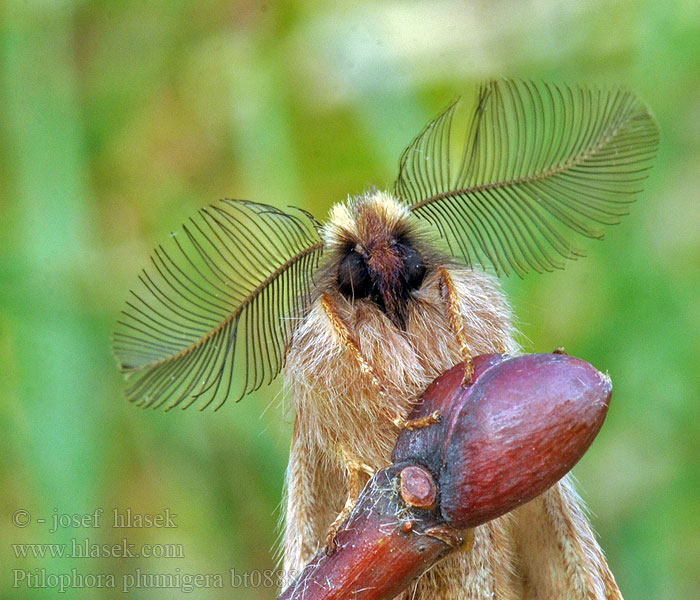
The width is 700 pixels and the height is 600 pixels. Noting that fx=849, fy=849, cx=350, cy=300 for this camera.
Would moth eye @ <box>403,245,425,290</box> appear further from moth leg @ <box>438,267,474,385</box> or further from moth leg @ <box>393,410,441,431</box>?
moth leg @ <box>393,410,441,431</box>

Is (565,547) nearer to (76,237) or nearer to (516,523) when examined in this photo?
(516,523)

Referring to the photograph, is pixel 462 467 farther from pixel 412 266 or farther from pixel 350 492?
pixel 412 266

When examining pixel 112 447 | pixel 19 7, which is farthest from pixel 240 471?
pixel 19 7

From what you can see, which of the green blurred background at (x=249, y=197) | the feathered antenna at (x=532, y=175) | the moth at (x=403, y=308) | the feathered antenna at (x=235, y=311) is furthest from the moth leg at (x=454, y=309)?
the green blurred background at (x=249, y=197)

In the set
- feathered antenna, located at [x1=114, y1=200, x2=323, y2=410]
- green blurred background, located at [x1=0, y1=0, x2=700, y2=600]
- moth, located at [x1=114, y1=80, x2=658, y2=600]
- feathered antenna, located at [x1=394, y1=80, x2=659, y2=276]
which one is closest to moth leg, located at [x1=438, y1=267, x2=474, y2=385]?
moth, located at [x1=114, y1=80, x2=658, y2=600]

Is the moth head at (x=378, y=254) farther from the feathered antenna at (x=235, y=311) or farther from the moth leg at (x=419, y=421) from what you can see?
the moth leg at (x=419, y=421)

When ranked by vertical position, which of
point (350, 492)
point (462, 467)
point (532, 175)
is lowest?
point (350, 492)

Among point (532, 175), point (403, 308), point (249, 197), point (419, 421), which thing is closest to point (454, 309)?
point (403, 308)
